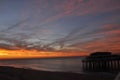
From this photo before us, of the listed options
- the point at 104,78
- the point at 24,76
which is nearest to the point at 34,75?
the point at 24,76

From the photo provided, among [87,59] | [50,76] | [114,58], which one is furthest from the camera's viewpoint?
[87,59]

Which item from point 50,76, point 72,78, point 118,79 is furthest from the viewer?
point 50,76

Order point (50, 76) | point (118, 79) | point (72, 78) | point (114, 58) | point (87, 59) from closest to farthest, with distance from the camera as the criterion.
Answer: point (118, 79) < point (72, 78) < point (50, 76) < point (114, 58) < point (87, 59)

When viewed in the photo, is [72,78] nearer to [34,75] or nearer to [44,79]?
[44,79]

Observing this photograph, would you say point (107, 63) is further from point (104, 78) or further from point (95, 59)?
point (104, 78)

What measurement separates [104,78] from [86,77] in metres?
2.08

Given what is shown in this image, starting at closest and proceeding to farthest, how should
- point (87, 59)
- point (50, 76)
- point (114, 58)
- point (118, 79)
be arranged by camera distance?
point (118, 79) → point (50, 76) → point (114, 58) → point (87, 59)

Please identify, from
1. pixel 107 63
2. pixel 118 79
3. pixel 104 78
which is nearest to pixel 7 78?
pixel 104 78

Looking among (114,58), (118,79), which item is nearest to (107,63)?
(114,58)

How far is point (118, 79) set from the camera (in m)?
13.0

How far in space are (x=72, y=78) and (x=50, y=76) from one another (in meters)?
3.44

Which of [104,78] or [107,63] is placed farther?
[107,63]

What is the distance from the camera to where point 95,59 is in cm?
6900

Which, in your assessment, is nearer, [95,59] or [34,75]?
[34,75]
